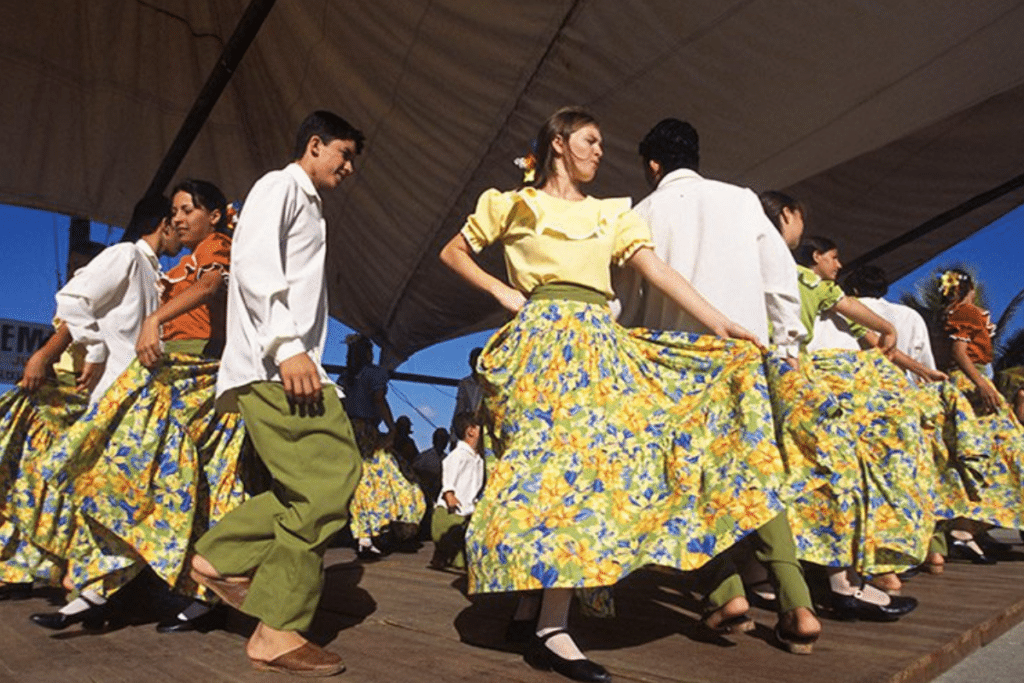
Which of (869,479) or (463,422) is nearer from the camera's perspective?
(869,479)

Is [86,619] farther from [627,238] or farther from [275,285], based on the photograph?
[627,238]

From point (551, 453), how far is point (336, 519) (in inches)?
21.6

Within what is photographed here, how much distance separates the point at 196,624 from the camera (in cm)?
232

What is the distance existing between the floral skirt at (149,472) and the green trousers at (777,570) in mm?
1466

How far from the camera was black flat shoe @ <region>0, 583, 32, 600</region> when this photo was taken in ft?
10.0

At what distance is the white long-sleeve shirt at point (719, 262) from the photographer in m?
2.29

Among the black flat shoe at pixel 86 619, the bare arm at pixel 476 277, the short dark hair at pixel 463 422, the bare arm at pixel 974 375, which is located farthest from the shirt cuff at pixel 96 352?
the bare arm at pixel 974 375

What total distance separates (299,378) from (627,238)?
94 cm

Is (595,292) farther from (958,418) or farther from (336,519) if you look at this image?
(958,418)

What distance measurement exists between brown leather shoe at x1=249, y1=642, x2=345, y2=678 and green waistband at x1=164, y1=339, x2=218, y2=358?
3.72 feet

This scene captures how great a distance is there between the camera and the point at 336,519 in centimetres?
190

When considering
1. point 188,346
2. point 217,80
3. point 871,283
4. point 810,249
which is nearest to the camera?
point 188,346

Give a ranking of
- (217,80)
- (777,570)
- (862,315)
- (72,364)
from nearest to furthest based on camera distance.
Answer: (777,570) → (862,315) → (72,364) → (217,80)

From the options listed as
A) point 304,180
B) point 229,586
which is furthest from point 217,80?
point 229,586
